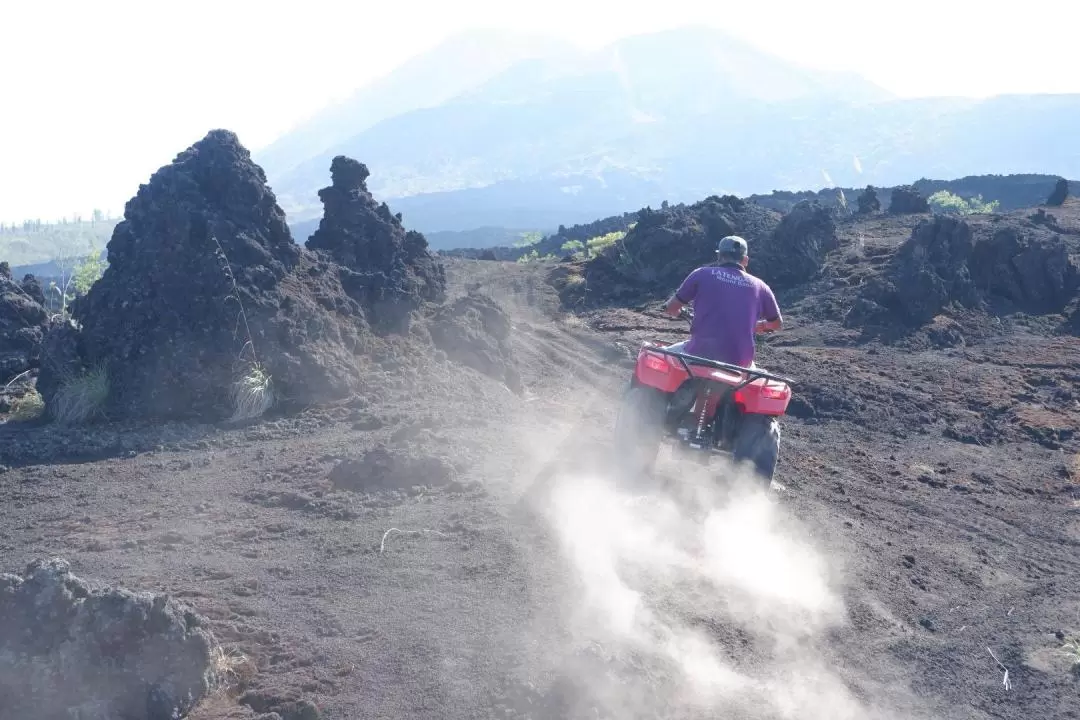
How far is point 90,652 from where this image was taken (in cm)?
443

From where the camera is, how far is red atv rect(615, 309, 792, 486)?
7.39 meters

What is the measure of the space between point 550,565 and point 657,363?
206cm

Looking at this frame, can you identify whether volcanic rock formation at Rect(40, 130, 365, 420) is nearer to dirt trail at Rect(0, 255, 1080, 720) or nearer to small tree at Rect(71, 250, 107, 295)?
dirt trail at Rect(0, 255, 1080, 720)

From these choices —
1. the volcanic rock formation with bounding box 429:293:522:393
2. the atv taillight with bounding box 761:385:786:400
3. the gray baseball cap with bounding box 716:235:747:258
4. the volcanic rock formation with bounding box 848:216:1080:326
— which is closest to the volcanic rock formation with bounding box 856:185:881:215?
the volcanic rock formation with bounding box 848:216:1080:326

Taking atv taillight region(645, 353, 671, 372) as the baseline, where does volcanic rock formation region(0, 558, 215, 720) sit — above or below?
below

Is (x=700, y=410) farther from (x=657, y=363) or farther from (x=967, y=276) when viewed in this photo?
(x=967, y=276)

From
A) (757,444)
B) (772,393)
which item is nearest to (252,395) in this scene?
(757,444)

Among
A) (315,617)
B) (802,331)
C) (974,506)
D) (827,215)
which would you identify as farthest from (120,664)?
(827,215)

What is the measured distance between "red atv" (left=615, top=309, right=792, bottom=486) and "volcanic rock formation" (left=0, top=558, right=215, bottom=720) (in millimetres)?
4081

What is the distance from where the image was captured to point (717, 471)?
8969mm

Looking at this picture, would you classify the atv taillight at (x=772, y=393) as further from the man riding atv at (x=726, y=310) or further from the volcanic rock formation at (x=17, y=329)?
the volcanic rock formation at (x=17, y=329)

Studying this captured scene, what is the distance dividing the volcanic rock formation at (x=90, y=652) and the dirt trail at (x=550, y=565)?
0.29 metres

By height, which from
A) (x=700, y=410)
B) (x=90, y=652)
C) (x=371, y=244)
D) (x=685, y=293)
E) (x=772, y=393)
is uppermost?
(x=371, y=244)

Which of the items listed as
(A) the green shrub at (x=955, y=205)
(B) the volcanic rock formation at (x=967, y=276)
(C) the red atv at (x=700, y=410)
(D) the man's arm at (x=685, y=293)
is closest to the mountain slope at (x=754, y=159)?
(A) the green shrub at (x=955, y=205)
